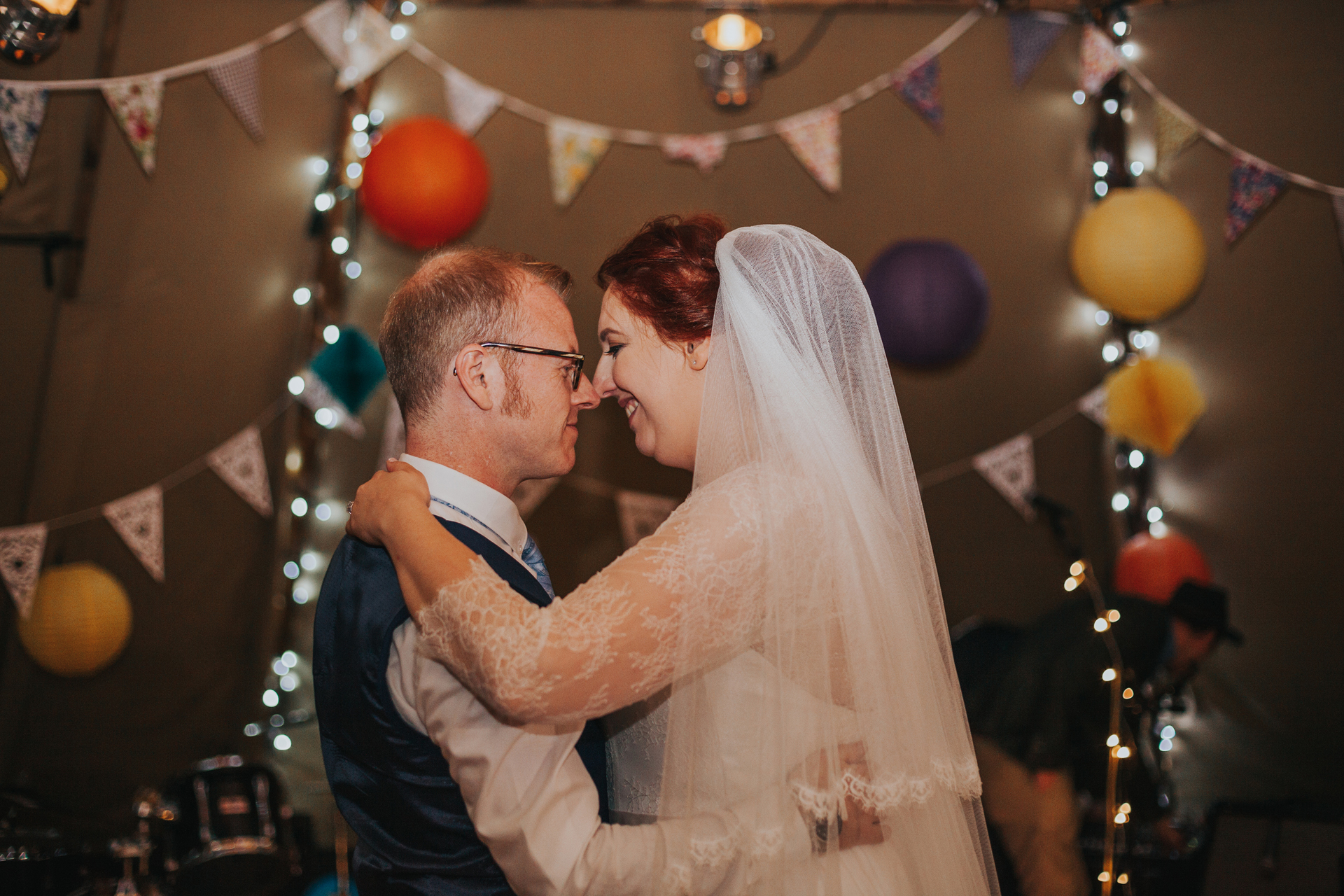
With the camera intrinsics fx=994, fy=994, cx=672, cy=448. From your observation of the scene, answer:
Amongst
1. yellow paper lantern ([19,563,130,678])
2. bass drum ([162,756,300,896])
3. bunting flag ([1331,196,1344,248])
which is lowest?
bass drum ([162,756,300,896])

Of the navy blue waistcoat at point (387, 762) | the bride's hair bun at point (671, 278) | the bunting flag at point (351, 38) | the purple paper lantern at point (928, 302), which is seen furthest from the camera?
the bunting flag at point (351, 38)

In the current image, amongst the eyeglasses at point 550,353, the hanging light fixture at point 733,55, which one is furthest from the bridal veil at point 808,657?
the hanging light fixture at point 733,55

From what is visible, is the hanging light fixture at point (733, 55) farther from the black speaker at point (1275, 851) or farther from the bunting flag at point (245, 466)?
the black speaker at point (1275, 851)

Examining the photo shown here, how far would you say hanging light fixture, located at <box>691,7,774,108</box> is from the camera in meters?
4.07

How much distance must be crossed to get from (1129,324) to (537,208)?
2.86 meters

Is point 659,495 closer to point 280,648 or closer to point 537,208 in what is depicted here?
point 537,208

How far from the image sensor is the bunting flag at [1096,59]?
15.4 ft

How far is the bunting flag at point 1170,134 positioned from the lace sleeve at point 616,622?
4075 mm

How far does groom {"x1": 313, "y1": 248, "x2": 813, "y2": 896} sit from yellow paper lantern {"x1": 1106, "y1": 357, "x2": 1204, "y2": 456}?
119 inches

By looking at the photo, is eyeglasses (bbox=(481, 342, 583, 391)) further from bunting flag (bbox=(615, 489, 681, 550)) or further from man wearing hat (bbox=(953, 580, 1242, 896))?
bunting flag (bbox=(615, 489, 681, 550))

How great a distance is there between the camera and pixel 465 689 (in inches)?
53.8

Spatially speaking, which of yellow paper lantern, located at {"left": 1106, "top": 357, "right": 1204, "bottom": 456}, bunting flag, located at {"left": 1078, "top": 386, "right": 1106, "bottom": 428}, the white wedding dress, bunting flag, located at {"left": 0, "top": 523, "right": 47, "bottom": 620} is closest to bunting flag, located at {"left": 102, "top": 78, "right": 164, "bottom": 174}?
bunting flag, located at {"left": 0, "top": 523, "right": 47, "bottom": 620}

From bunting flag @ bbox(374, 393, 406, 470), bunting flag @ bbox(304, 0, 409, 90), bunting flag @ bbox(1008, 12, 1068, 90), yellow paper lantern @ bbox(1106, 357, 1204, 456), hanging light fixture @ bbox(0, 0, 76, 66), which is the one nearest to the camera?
hanging light fixture @ bbox(0, 0, 76, 66)

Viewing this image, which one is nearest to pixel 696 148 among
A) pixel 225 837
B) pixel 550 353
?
pixel 550 353
